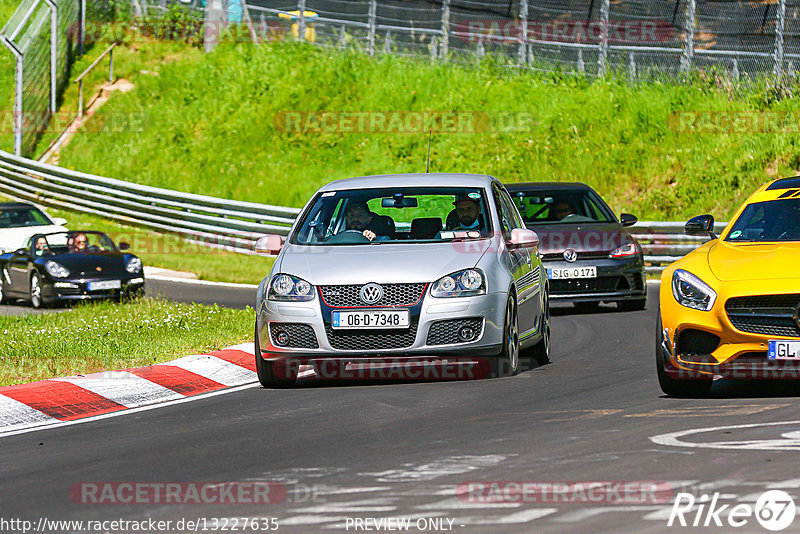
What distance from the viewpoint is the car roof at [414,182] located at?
10.8 meters

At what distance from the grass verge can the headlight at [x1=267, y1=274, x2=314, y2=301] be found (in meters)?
1.93

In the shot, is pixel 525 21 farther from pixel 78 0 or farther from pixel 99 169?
pixel 78 0

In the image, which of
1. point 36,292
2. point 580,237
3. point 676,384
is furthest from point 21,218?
point 676,384

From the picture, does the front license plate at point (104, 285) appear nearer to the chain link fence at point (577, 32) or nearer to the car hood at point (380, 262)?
the car hood at point (380, 262)

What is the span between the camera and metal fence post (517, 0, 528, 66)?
29.9m

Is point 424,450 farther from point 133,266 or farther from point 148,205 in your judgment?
point 148,205

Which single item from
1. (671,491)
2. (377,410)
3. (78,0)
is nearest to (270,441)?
(377,410)

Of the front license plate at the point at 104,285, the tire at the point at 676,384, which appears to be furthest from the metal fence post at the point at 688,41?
the tire at the point at 676,384

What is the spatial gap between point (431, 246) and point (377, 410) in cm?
178

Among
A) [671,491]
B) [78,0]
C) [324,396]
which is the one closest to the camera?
[671,491]

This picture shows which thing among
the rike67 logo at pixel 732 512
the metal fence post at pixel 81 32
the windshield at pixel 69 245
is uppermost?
the metal fence post at pixel 81 32

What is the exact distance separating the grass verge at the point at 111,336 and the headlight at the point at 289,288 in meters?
1.93

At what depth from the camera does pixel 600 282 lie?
51.7ft

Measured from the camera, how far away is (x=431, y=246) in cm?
996
